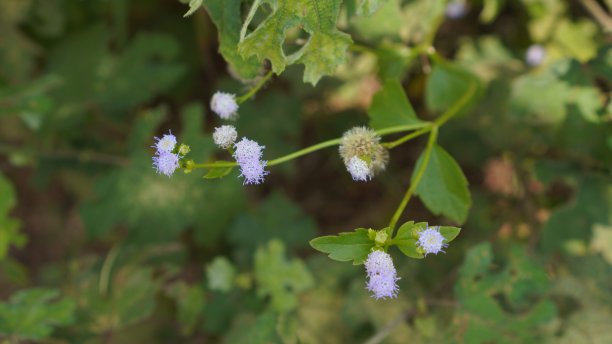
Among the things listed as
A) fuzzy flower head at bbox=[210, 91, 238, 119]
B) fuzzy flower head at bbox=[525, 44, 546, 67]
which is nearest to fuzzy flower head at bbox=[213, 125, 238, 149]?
fuzzy flower head at bbox=[210, 91, 238, 119]

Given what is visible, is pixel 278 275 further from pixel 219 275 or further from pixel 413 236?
pixel 413 236

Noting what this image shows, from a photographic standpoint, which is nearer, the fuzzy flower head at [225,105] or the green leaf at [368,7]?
the green leaf at [368,7]

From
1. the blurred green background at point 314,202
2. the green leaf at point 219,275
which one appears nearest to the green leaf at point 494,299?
the blurred green background at point 314,202

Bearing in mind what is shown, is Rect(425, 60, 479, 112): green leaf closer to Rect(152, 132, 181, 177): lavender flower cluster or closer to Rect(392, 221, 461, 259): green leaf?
Rect(392, 221, 461, 259): green leaf

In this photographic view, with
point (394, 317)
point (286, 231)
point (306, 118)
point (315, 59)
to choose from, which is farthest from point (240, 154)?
point (306, 118)

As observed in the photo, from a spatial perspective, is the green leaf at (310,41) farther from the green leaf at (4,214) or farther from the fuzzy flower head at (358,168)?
the green leaf at (4,214)

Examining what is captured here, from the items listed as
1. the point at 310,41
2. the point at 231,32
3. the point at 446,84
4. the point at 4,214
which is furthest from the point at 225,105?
the point at 4,214
